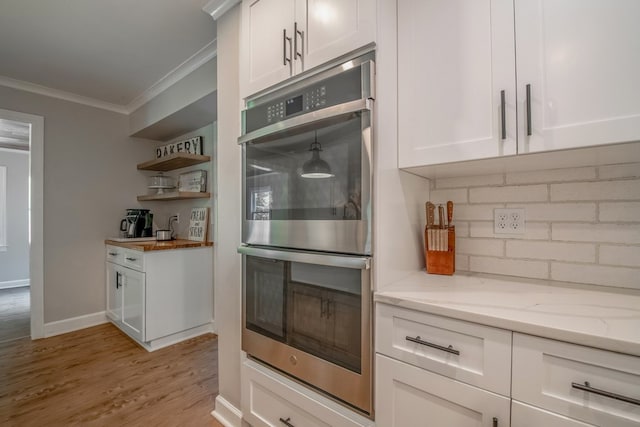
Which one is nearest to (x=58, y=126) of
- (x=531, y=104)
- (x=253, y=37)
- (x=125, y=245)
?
(x=125, y=245)

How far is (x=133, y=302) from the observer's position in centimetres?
261

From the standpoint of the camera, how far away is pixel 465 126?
0.99 m

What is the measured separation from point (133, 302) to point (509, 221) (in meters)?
3.05

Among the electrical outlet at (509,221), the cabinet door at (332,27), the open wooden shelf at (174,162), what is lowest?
the electrical outlet at (509,221)

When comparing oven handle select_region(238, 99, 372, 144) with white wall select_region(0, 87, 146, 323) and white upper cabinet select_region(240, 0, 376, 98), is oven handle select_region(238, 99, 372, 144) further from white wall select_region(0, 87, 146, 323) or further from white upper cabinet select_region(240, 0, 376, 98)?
white wall select_region(0, 87, 146, 323)

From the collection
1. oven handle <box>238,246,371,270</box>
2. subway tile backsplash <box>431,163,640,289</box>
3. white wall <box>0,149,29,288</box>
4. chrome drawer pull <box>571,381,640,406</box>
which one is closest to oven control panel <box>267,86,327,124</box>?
oven handle <box>238,246,371,270</box>

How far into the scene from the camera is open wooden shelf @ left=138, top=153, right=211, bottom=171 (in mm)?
2826

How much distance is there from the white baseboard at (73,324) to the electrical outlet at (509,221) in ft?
13.1

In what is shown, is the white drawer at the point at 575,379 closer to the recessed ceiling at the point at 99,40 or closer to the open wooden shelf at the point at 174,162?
the recessed ceiling at the point at 99,40

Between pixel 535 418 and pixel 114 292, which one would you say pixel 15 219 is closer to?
pixel 114 292

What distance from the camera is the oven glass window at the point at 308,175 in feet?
3.40

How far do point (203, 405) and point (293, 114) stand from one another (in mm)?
1874

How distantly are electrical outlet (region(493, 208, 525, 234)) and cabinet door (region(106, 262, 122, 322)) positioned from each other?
11.0 ft

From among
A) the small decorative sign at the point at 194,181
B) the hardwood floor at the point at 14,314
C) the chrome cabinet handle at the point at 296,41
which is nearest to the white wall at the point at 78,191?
the hardwood floor at the point at 14,314
